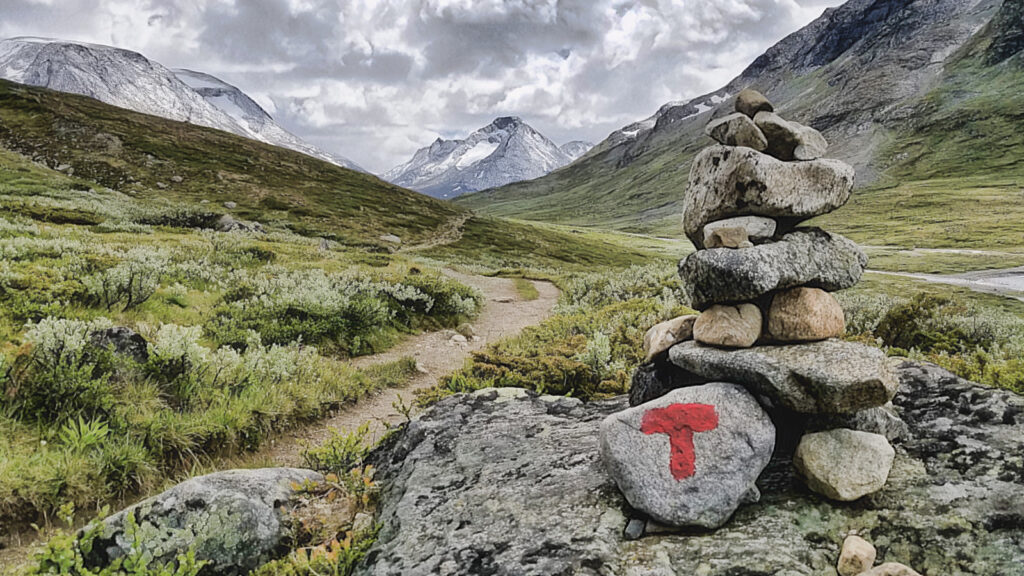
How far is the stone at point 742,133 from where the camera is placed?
19.3ft

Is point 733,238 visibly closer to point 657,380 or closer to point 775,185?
point 775,185

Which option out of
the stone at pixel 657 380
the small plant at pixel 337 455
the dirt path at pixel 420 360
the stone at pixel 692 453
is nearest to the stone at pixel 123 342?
the dirt path at pixel 420 360

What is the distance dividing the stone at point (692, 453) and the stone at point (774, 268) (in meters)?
1.09

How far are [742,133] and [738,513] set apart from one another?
4.38 m

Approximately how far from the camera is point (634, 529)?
428cm

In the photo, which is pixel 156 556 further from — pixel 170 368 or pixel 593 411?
pixel 593 411

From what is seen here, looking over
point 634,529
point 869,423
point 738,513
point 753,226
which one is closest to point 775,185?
point 753,226

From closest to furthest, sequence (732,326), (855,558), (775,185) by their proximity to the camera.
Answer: (855,558), (732,326), (775,185)

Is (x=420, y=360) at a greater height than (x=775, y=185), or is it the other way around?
(x=775, y=185)

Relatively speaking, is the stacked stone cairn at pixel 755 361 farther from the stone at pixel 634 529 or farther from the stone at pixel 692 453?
the stone at pixel 634 529

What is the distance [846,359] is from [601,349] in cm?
615

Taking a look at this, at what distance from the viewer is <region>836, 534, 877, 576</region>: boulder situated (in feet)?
11.3

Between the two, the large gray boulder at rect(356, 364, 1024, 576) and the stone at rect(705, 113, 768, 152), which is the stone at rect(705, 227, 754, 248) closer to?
the stone at rect(705, 113, 768, 152)

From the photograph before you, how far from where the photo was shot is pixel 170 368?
810 centimetres
